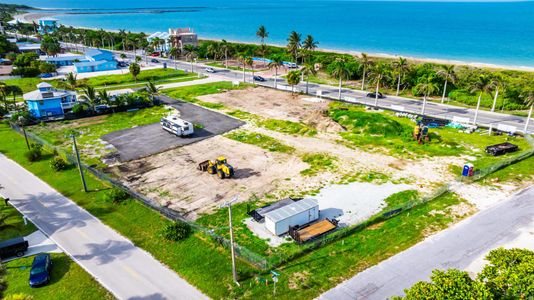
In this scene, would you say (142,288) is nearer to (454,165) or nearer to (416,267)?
(416,267)

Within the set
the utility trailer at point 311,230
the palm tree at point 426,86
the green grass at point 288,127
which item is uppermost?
the palm tree at point 426,86

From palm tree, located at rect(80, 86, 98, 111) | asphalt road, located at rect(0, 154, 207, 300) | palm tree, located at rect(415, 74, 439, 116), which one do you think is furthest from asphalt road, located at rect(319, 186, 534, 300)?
palm tree, located at rect(80, 86, 98, 111)

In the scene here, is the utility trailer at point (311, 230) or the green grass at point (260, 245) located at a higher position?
the utility trailer at point (311, 230)

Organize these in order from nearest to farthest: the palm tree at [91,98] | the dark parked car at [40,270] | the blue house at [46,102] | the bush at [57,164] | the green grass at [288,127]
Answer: the dark parked car at [40,270] < the bush at [57,164] < the green grass at [288,127] < the blue house at [46,102] < the palm tree at [91,98]

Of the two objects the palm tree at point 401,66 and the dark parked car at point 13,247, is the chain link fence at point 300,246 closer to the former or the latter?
the dark parked car at point 13,247

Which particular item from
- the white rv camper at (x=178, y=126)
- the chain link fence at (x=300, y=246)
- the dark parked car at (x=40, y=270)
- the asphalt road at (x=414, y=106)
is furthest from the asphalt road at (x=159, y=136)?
the asphalt road at (x=414, y=106)

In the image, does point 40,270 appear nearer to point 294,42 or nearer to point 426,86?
point 426,86

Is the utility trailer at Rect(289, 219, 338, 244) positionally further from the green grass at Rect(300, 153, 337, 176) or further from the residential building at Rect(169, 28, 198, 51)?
the residential building at Rect(169, 28, 198, 51)

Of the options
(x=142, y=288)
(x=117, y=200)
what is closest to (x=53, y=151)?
(x=117, y=200)
